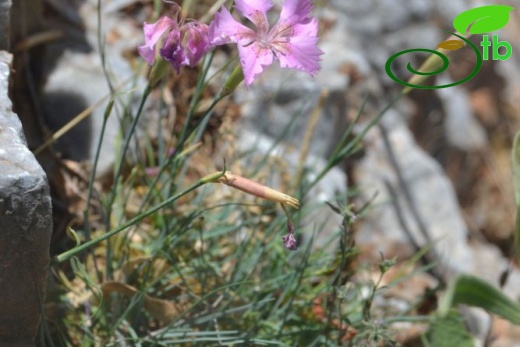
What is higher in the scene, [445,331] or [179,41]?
[179,41]

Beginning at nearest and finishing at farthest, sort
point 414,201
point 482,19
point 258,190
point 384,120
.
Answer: point 258,190
point 482,19
point 414,201
point 384,120

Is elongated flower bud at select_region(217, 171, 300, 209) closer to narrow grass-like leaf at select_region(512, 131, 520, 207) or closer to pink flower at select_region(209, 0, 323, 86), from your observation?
pink flower at select_region(209, 0, 323, 86)

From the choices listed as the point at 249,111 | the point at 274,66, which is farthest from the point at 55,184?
the point at 274,66

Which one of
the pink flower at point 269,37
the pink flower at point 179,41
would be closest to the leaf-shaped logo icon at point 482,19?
the pink flower at point 269,37

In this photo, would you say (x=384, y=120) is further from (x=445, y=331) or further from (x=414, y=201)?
(x=445, y=331)

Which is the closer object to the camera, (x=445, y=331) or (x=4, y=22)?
(x=4, y=22)

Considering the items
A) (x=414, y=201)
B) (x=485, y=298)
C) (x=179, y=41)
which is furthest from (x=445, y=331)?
(x=179, y=41)
